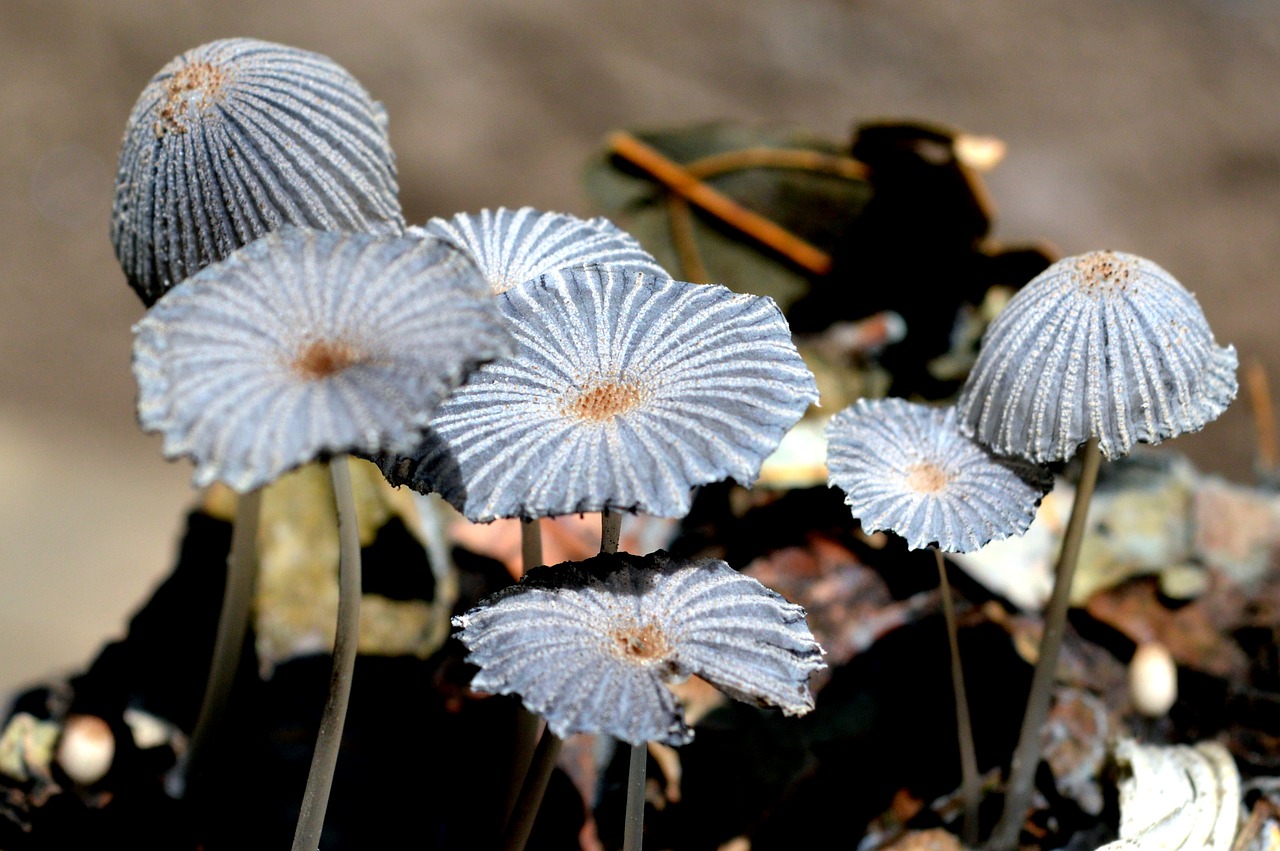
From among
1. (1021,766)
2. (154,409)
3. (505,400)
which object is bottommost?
(1021,766)

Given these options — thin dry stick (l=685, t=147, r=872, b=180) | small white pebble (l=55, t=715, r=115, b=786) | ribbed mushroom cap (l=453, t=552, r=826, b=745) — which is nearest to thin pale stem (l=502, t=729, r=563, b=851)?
ribbed mushroom cap (l=453, t=552, r=826, b=745)

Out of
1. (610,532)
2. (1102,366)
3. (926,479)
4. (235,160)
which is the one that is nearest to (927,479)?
(926,479)

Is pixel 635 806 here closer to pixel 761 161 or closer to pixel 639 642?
pixel 639 642

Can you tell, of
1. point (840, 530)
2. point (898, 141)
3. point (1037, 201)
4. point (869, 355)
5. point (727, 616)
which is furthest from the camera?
point (1037, 201)

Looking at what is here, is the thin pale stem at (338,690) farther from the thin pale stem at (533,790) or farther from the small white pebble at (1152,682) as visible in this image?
the small white pebble at (1152,682)

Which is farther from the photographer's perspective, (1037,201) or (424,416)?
(1037,201)

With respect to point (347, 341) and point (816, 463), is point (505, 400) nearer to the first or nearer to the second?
point (347, 341)

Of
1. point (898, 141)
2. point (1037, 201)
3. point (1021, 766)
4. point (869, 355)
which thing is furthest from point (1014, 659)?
point (1037, 201)

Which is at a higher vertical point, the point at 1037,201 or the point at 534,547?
the point at 1037,201
